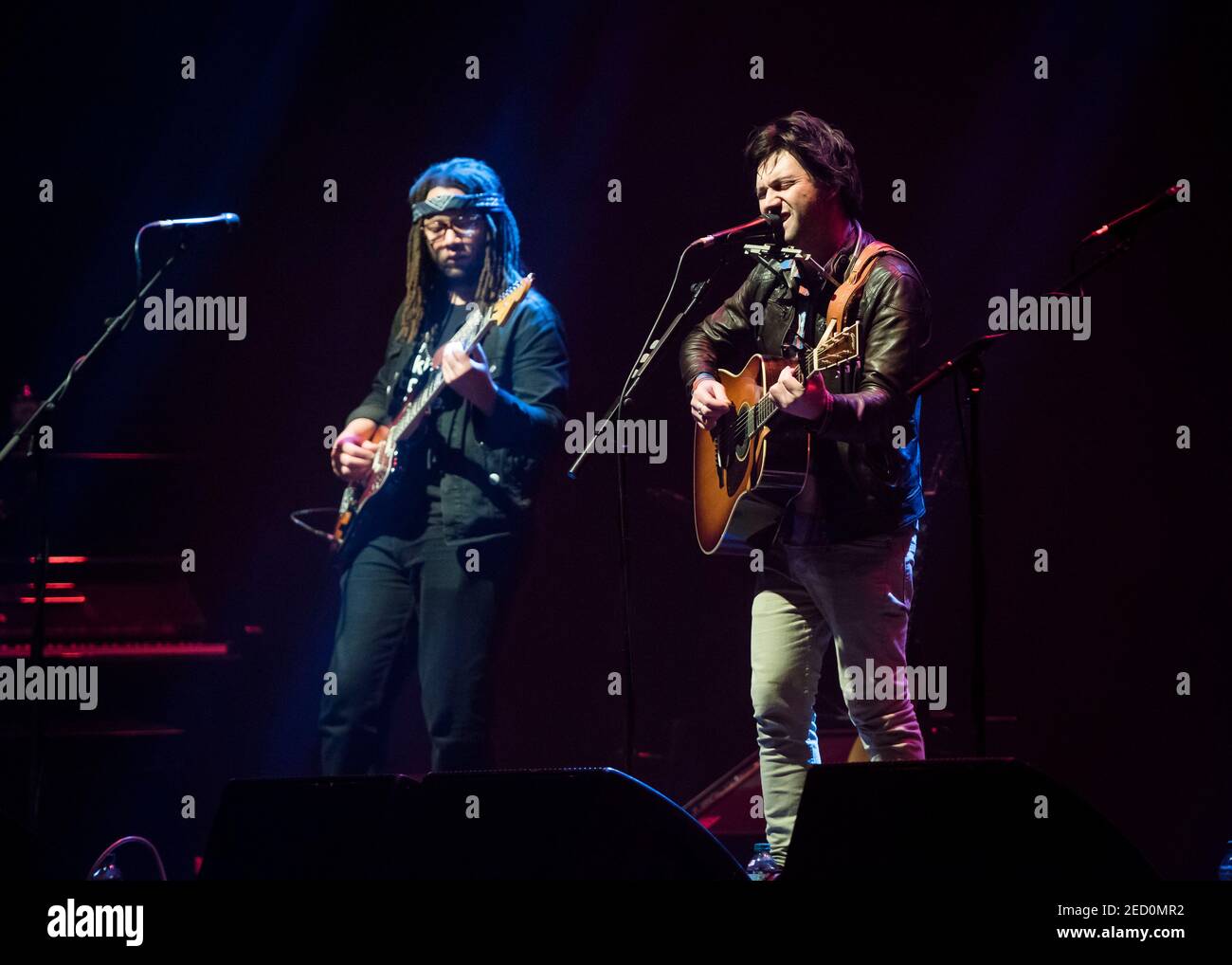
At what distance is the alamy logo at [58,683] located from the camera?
4949 mm

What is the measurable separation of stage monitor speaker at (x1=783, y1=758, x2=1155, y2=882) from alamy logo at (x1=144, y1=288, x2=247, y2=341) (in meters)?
3.94

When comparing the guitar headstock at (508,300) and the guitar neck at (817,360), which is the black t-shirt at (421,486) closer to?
the guitar headstock at (508,300)

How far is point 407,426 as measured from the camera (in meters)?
4.51

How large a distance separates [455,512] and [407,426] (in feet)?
1.56

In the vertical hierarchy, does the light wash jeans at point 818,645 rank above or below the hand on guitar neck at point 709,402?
below

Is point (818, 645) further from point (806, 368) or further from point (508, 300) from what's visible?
point (508, 300)

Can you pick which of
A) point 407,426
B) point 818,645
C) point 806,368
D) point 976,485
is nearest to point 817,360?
point 806,368

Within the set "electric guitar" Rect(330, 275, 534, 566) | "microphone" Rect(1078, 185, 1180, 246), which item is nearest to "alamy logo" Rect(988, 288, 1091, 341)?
"microphone" Rect(1078, 185, 1180, 246)

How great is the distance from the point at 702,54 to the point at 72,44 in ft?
9.97

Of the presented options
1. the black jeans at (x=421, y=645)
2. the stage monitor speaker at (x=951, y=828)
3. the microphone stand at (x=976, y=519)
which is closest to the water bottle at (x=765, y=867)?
the microphone stand at (x=976, y=519)

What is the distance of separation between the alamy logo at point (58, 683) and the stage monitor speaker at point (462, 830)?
9.24 ft

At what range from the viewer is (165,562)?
225 inches

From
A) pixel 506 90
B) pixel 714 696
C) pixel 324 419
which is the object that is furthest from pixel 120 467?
pixel 714 696
